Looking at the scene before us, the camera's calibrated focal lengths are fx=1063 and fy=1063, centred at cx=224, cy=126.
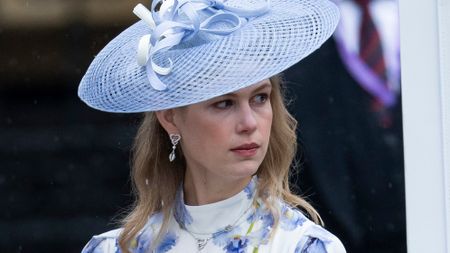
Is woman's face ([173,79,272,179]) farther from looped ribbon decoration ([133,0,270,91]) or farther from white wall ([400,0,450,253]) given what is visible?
white wall ([400,0,450,253])

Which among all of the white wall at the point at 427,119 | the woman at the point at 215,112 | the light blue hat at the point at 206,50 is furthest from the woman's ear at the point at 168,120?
the white wall at the point at 427,119

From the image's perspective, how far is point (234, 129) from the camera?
2.03 m

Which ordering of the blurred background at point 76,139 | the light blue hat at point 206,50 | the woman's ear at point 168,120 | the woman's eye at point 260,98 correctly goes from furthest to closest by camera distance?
the blurred background at point 76,139, the woman's ear at point 168,120, the woman's eye at point 260,98, the light blue hat at point 206,50

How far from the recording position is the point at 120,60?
2.20m

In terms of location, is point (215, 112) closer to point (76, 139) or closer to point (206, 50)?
point (206, 50)

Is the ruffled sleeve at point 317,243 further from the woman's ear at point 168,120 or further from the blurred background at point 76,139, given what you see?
the blurred background at point 76,139

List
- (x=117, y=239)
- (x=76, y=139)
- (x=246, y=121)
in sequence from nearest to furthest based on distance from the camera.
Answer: (x=246, y=121) < (x=117, y=239) < (x=76, y=139)

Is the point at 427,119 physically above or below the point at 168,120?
below

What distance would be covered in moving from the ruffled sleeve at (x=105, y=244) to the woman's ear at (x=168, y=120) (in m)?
0.28

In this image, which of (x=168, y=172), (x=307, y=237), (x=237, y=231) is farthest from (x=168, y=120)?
(x=307, y=237)

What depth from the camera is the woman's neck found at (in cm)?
216

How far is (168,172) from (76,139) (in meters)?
0.93

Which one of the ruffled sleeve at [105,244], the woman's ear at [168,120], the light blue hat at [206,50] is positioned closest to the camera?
the light blue hat at [206,50]

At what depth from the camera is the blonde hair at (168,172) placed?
86.4 inches
